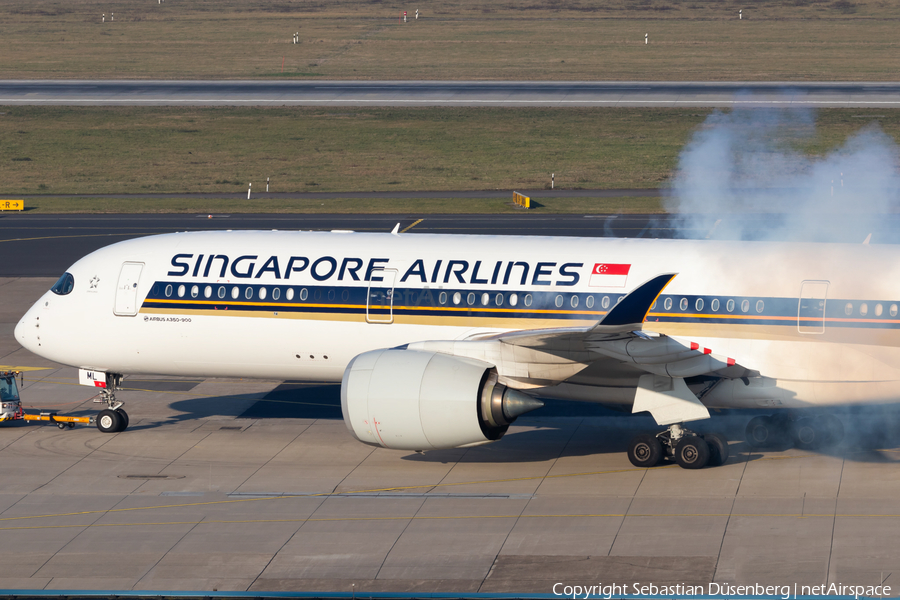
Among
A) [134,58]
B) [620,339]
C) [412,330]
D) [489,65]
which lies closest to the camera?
[620,339]

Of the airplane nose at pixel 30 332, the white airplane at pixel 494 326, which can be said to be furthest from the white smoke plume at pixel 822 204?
the airplane nose at pixel 30 332

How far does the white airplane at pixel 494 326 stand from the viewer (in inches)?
921

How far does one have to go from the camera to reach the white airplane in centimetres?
2339

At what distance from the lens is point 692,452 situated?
2395 centimetres

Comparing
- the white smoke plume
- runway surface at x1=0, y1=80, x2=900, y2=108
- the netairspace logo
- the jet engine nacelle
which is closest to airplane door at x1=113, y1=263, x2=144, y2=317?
the jet engine nacelle

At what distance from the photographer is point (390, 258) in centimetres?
2620

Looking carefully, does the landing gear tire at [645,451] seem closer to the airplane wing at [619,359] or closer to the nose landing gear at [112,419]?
the airplane wing at [619,359]

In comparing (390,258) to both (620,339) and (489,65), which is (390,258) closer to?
(620,339)

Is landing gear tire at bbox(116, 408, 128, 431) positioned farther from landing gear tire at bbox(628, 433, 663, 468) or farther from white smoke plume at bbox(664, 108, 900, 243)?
white smoke plume at bbox(664, 108, 900, 243)

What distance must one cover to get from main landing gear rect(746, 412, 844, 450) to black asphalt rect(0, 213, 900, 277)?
23124 millimetres

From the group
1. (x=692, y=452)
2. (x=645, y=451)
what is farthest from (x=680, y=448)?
(x=645, y=451)

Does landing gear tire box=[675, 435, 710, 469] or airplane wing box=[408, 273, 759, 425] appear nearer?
airplane wing box=[408, 273, 759, 425]

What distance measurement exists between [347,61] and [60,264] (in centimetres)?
6760

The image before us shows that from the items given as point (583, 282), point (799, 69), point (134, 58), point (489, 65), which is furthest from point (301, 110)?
point (583, 282)
